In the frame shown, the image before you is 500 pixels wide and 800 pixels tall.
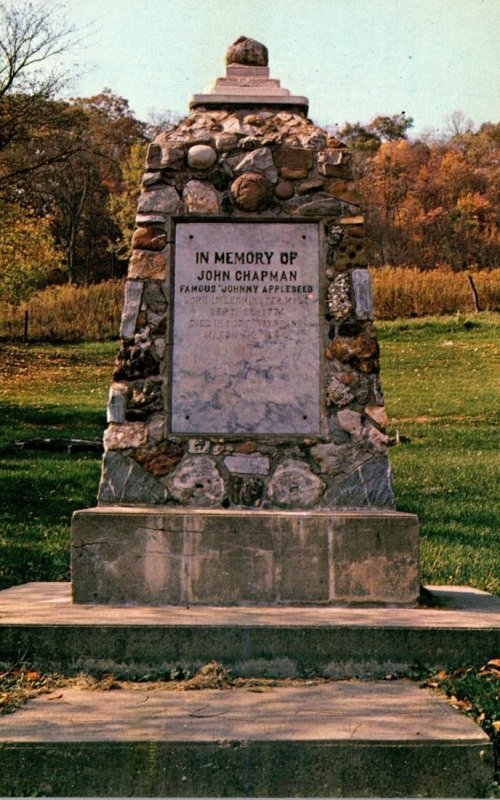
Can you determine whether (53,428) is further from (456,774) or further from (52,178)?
(52,178)

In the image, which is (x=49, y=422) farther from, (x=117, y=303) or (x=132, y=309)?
(x=117, y=303)

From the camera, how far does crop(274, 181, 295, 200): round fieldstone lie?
235 inches

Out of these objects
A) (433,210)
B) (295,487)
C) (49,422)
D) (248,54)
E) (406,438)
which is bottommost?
(295,487)

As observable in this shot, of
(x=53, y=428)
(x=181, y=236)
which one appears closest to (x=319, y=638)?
(x=181, y=236)

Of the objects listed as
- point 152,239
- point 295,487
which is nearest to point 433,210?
point 152,239

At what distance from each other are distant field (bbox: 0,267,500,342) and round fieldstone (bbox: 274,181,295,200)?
2775cm

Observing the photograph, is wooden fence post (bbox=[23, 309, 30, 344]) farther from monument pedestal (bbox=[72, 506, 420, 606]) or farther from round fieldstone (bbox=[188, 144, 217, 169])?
monument pedestal (bbox=[72, 506, 420, 606])

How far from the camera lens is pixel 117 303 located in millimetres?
37562

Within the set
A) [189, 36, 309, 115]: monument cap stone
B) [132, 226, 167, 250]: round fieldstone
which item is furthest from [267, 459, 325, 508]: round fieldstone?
[189, 36, 309, 115]: monument cap stone

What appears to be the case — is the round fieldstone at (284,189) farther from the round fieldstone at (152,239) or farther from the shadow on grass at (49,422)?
the shadow on grass at (49,422)

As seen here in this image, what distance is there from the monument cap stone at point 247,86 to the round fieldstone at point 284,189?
0.56m

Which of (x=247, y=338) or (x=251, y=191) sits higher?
(x=251, y=191)

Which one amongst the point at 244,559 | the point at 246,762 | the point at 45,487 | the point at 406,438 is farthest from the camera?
the point at 406,438

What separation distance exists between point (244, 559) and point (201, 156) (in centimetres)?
234
